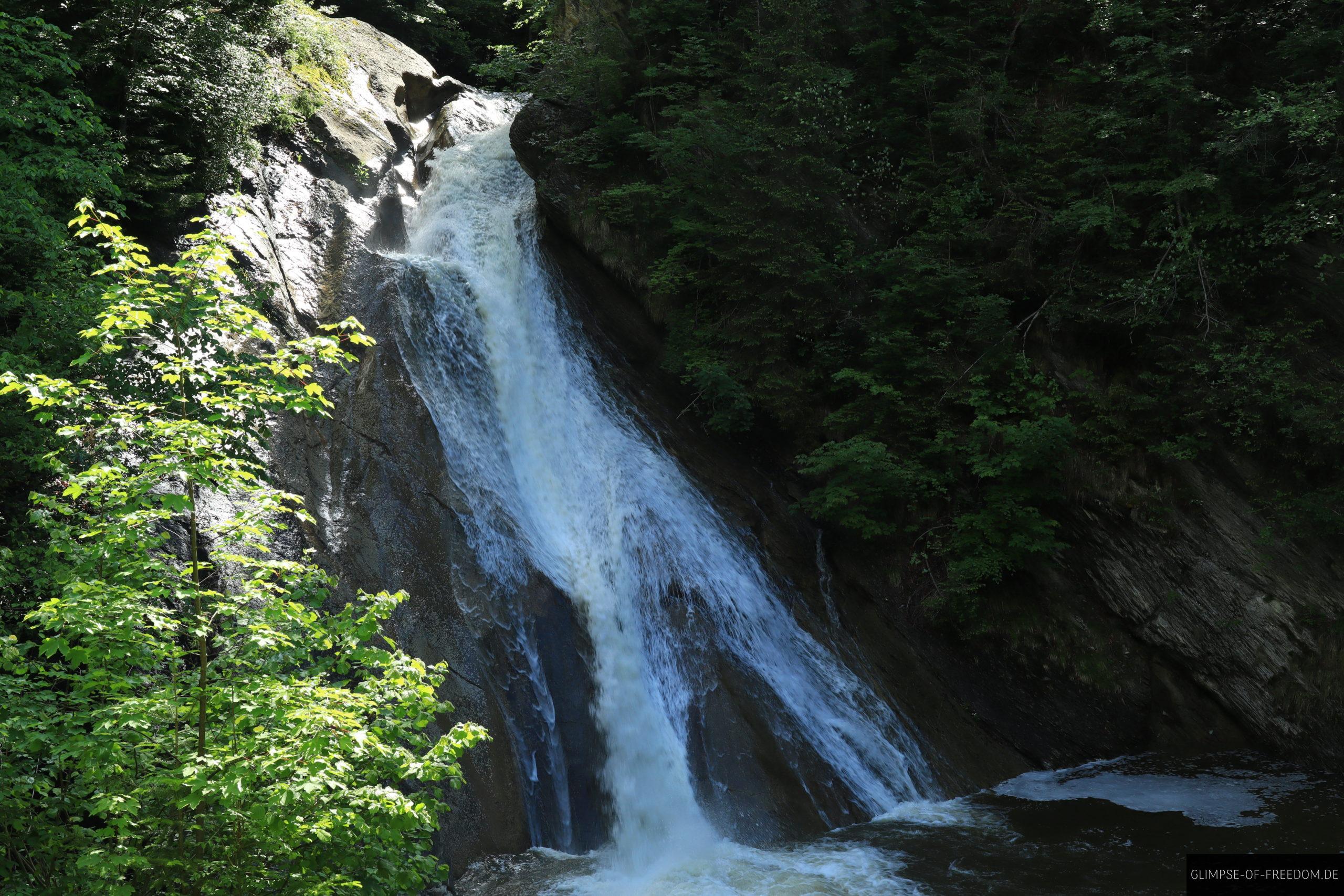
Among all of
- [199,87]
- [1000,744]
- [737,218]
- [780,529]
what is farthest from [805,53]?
[1000,744]

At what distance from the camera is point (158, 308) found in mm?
4719

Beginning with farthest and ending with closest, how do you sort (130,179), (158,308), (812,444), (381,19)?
(381,19), (812,444), (130,179), (158,308)

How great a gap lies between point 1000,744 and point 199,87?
13424 mm

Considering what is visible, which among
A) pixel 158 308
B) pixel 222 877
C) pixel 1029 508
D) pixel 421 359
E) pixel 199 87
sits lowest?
pixel 222 877

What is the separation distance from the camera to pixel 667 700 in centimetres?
935

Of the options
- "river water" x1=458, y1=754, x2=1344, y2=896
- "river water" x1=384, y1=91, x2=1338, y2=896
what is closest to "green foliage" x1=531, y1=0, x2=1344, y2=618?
"river water" x1=384, y1=91, x2=1338, y2=896

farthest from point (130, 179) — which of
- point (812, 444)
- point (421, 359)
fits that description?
point (812, 444)

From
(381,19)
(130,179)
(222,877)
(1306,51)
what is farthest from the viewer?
(381,19)

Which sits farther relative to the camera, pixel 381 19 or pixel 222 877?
pixel 381 19

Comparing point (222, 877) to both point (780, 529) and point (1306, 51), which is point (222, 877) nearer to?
point (780, 529)

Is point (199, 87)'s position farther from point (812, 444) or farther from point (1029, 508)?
point (1029, 508)

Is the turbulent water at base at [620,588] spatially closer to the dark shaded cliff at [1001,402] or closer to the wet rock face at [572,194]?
the wet rock face at [572,194]

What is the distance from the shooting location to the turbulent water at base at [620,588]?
8328 mm

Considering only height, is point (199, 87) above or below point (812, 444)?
above
